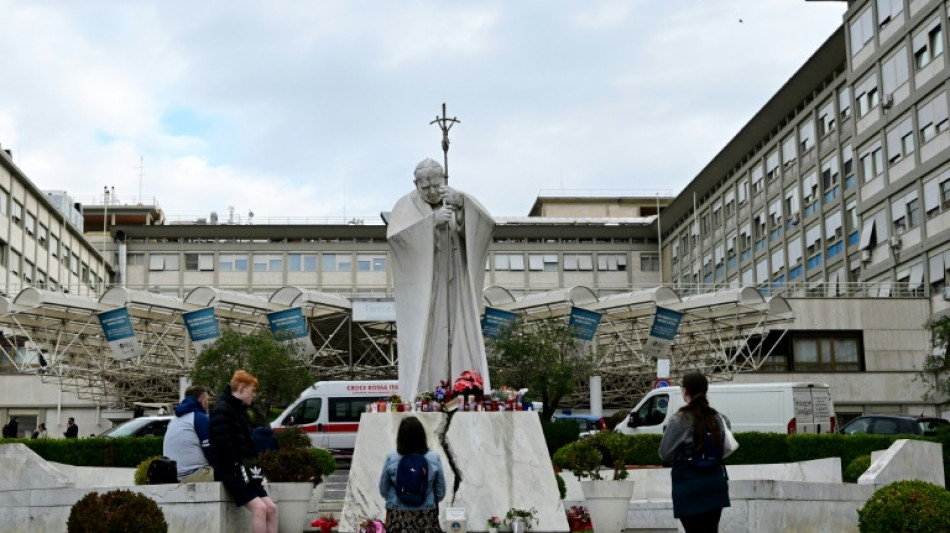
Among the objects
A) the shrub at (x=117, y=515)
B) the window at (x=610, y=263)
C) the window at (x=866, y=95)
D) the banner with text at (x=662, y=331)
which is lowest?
the shrub at (x=117, y=515)

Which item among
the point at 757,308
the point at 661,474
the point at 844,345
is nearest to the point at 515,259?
the point at 844,345

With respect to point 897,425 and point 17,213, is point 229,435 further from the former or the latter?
point 17,213

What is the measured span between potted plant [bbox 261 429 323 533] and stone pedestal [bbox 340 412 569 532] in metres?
1.50

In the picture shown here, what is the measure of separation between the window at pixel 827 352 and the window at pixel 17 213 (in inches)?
1571

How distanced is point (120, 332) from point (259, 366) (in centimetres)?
687

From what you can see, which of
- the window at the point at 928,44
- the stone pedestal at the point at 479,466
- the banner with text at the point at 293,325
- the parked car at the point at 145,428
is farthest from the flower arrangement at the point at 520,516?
the window at the point at 928,44

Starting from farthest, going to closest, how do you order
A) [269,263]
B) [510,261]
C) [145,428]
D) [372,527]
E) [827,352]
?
[510,261]
[269,263]
[827,352]
[145,428]
[372,527]

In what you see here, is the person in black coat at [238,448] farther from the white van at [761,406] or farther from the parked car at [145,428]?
the parked car at [145,428]

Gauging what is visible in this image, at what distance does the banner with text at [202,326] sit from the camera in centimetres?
3950

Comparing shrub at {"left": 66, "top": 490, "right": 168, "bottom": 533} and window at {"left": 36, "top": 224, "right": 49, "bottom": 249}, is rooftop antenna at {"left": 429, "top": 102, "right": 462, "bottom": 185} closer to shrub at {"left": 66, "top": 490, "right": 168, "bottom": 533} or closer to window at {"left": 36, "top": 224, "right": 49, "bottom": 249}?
shrub at {"left": 66, "top": 490, "right": 168, "bottom": 533}

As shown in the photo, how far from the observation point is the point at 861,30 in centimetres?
5253

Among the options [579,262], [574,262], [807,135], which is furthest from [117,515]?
[579,262]

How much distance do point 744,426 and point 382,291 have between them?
53.9m

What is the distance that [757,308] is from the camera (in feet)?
136
